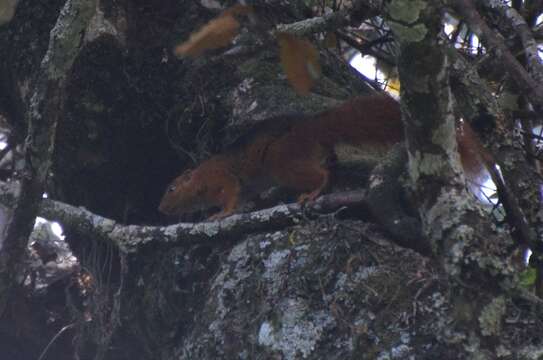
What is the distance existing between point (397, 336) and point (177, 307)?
1297 millimetres

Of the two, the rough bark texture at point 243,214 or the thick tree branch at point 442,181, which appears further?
the rough bark texture at point 243,214

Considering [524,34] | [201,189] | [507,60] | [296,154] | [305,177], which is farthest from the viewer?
[201,189]

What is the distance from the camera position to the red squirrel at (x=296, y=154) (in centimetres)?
420

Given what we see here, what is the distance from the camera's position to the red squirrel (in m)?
4.20

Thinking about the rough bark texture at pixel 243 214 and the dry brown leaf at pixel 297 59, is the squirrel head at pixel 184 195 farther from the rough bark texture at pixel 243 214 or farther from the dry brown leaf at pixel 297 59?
the dry brown leaf at pixel 297 59

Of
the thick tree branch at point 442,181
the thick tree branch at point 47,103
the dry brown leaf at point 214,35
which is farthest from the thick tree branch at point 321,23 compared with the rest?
the dry brown leaf at point 214,35

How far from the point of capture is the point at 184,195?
4918 millimetres

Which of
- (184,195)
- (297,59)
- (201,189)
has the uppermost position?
(201,189)

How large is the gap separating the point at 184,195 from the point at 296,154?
29.7 inches

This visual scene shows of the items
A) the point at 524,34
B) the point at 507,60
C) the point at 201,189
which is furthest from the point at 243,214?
the point at 201,189

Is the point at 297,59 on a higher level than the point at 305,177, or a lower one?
lower

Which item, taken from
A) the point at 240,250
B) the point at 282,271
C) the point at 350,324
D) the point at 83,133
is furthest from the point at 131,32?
the point at 350,324

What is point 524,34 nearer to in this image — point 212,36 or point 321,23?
point 321,23


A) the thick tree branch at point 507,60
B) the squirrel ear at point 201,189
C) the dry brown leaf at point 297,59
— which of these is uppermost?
the squirrel ear at point 201,189
